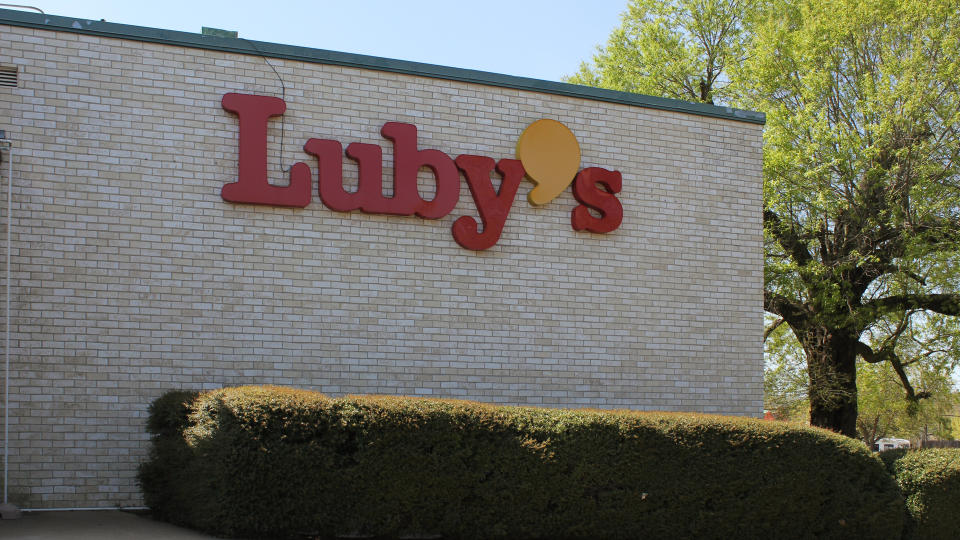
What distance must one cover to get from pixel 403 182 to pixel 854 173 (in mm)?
12091

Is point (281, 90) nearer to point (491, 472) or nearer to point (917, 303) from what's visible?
point (491, 472)

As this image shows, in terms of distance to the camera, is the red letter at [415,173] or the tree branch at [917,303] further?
the tree branch at [917,303]

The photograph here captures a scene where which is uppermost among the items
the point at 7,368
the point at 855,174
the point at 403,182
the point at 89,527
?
the point at 855,174

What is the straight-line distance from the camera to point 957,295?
64.3ft

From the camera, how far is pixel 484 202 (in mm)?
11484

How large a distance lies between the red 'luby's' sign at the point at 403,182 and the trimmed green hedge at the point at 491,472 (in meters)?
2.76

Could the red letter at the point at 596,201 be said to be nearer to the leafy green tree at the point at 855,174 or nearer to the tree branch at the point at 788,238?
the leafy green tree at the point at 855,174

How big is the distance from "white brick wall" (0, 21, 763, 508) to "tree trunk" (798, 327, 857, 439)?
958cm

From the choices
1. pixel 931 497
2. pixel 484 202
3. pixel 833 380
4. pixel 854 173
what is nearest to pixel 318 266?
pixel 484 202

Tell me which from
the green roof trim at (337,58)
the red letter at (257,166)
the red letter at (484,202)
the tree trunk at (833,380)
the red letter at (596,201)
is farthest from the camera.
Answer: the tree trunk at (833,380)

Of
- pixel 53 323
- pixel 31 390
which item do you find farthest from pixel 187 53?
pixel 31 390

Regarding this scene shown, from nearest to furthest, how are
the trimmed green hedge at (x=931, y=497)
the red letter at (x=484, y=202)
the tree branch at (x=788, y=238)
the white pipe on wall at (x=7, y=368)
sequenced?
1. the white pipe on wall at (x=7, y=368)
2. the trimmed green hedge at (x=931, y=497)
3. the red letter at (x=484, y=202)
4. the tree branch at (x=788, y=238)

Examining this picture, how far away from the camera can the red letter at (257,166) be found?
10.4 m

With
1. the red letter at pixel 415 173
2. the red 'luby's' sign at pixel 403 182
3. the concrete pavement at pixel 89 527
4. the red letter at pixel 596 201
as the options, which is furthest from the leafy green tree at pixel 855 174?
the concrete pavement at pixel 89 527
